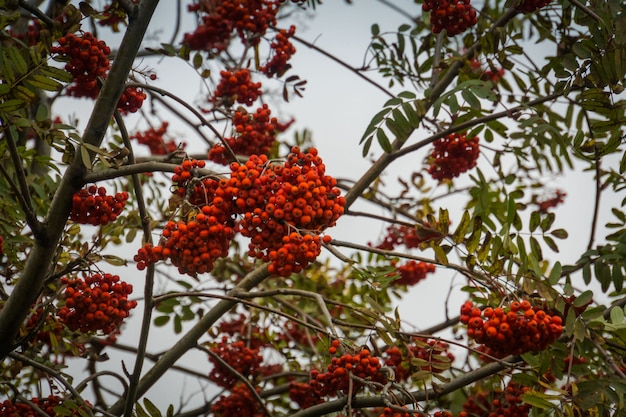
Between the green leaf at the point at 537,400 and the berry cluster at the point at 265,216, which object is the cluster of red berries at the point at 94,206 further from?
the green leaf at the point at 537,400

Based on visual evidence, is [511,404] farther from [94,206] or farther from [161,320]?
[161,320]

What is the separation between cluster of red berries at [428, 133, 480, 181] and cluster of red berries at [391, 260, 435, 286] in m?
0.73

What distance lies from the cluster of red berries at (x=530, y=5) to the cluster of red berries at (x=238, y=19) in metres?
1.15

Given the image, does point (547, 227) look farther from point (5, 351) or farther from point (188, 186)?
point (5, 351)

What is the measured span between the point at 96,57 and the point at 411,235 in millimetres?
2375

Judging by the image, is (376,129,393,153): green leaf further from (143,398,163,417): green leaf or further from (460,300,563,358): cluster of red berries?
(143,398,163,417): green leaf

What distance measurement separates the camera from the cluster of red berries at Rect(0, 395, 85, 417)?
2.17 m

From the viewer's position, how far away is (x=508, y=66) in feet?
8.96

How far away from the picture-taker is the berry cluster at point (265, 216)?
5.43 feet

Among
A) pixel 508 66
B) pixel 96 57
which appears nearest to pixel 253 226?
pixel 96 57

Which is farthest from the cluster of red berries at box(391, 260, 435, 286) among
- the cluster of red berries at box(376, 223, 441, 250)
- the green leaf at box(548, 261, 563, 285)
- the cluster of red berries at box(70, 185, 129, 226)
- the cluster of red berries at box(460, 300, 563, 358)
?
the cluster of red berries at box(70, 185, 129, 226)

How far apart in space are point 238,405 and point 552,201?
7.92ft

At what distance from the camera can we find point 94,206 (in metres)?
2.01

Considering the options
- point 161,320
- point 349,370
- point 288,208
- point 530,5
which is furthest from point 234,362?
point 530,5
